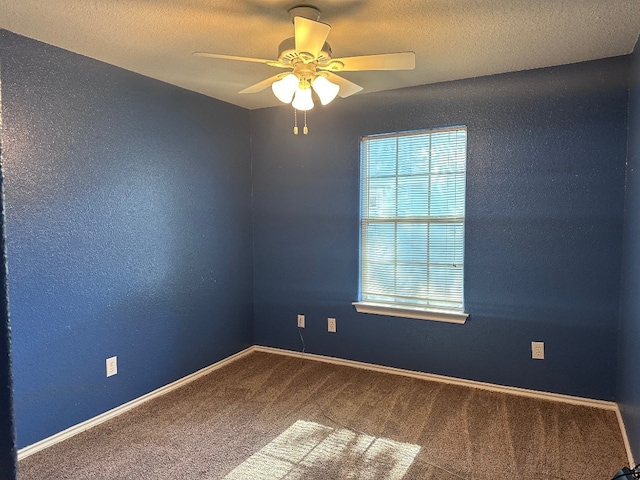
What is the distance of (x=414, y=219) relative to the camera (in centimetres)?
338

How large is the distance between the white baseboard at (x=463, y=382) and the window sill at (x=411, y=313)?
46cm

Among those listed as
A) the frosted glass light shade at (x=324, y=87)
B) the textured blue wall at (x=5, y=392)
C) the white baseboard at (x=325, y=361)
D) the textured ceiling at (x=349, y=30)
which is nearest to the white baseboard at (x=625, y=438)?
the white baseboard at (x=325, y=361)

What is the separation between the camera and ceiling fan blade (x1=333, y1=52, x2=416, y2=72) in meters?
2.02

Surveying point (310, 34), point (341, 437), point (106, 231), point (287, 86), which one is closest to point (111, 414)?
point (106, 231)

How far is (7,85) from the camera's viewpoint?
2.23m

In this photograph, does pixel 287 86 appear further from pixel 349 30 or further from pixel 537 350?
pixel 537 350

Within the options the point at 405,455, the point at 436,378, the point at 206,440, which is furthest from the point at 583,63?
the point at 206,440

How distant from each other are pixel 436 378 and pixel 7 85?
3.40 m

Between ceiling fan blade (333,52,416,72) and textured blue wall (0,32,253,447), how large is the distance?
163cm

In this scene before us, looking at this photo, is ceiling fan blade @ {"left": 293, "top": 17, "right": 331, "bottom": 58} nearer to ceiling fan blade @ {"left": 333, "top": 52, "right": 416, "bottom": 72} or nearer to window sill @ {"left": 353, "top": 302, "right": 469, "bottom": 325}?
ceiling fan blade @ {"left": 333, "top": 52, "right": 416, "bottom": 72}

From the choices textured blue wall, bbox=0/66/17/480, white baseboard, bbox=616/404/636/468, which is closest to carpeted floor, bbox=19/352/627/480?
white baseboard, bbox=616/404/636/468

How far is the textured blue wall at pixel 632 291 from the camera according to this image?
2156mm

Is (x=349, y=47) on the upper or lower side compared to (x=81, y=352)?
upper

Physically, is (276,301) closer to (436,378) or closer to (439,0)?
(436,378)
